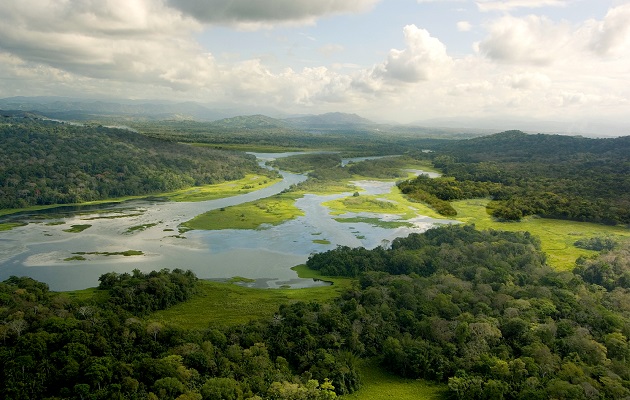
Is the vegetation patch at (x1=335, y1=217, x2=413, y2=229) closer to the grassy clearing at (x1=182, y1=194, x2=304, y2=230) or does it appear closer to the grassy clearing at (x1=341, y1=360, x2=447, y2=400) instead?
the grassy clearing at (x1=182, y1=194, x2=304, y2=230)

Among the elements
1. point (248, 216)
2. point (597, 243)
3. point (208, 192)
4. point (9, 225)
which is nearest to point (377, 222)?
point (248, 216)

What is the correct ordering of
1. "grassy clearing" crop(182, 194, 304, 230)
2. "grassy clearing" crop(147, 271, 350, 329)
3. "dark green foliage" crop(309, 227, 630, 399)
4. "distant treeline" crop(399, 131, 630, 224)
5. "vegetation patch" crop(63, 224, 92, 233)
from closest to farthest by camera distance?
"dark green foliage" crop(309, 227, 630, 399), "grassy clearing" crop(147, 271, 350, 329), "vegetation patch" crop(63, 224, 92, 233), "grassy clearing" crop(182, 194, 304, 230), "distant treeline" crop(399, 131, 630, 224)

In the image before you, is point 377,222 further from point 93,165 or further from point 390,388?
point 93,165

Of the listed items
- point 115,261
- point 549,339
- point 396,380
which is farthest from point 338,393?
point 115,261

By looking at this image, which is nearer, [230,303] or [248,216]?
[230,303]

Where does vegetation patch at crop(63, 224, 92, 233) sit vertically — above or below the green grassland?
below

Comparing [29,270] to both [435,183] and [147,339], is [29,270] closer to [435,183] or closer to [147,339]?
[147,339]

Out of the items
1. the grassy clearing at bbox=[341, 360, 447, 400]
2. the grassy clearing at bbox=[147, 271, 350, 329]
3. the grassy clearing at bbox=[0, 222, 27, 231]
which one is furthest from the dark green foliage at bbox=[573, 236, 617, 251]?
the grassy clearing at bbox=[0, 222, 27, 231]
